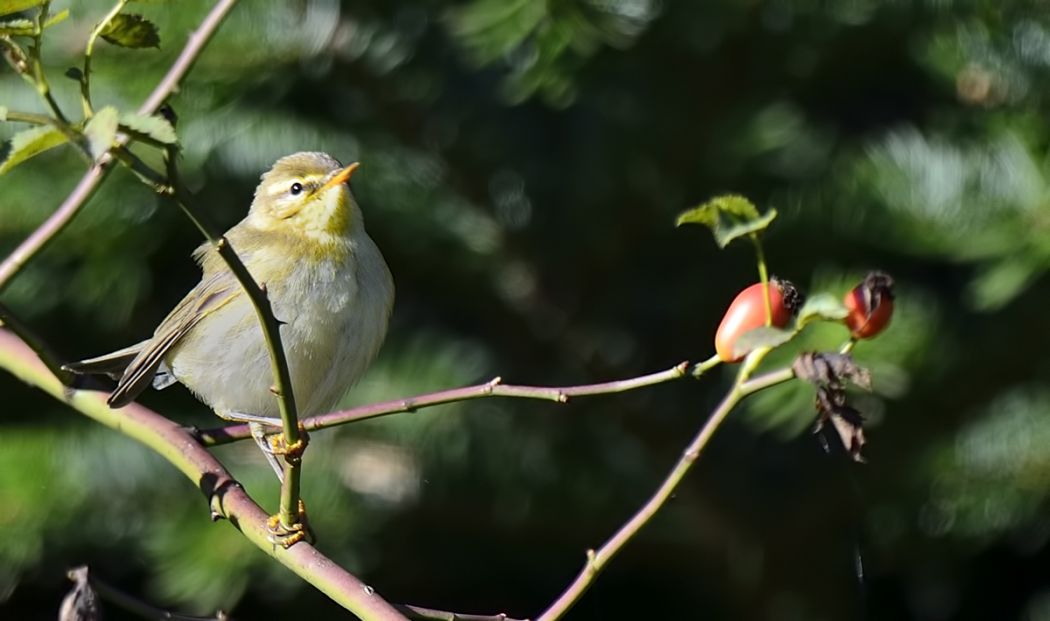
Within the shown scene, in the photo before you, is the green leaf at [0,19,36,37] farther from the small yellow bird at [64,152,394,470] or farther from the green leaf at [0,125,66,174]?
the small yellow bird at [64,152,394,470]

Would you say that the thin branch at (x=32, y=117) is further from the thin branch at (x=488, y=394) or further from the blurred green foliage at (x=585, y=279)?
the blurred green foliage at (x=585, y=279)

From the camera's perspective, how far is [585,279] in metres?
2.67

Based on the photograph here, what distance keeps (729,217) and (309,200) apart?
4.56 feet

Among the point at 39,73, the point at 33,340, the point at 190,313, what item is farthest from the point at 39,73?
the point at 190,313

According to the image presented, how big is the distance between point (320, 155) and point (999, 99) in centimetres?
114

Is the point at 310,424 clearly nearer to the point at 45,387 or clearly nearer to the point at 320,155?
the point at 45,387

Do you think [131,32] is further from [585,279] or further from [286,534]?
[585,279]

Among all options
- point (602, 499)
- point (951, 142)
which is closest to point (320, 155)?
point (602, 499)

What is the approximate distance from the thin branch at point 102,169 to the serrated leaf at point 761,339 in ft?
1.38

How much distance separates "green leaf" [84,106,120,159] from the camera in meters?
0.78

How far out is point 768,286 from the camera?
955 millimetres

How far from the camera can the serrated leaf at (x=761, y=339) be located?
0.88 meters

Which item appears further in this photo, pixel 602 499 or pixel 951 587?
pixel 951 587

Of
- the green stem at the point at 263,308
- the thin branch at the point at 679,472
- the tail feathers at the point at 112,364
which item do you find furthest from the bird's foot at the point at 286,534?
the tail feathers at the point at 112,364
